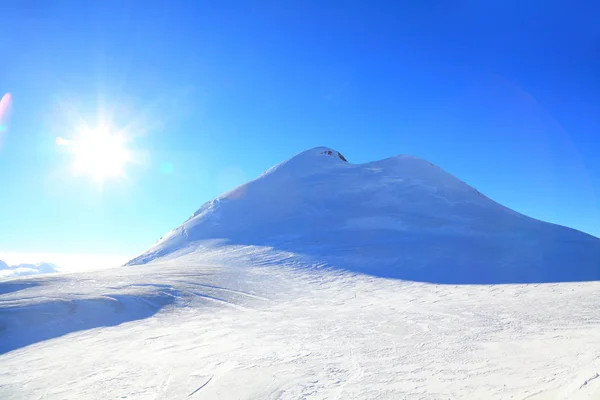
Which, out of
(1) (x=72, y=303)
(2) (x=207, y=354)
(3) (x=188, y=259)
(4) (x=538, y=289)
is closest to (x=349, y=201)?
(3) (x=188, y=259)

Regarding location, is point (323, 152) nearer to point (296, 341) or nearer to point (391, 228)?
point (391, 228)

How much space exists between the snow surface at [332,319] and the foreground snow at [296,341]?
1.8 inches

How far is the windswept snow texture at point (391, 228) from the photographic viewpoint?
20297mm

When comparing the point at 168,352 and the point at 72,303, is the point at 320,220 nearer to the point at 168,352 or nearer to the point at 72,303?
the point at 72,303

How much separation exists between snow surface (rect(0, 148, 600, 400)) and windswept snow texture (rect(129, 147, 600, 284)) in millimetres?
209

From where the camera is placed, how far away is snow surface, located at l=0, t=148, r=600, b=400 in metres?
5.89

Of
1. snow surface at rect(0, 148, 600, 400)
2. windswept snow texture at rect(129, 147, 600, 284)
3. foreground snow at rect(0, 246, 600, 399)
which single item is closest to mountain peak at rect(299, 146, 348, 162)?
windswept snow texture at rect(129, 147, 600, 284)

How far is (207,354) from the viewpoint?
7.74m

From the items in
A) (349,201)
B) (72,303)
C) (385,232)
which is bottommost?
(72,303)

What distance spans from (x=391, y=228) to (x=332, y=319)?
60.1 feet

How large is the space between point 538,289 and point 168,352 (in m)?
13.5

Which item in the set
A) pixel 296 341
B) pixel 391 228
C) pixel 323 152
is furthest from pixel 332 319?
pixel 323 152

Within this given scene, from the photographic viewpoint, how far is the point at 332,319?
1084 centimetres

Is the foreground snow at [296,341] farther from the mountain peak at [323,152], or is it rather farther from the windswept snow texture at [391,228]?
the mountain peak at [323,152]
